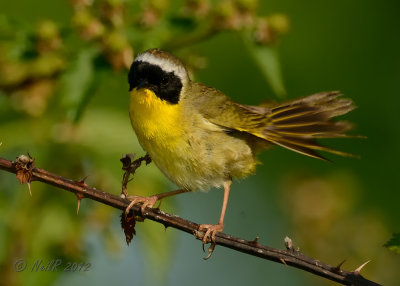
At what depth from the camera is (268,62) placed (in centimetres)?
375

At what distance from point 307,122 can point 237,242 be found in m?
1.09

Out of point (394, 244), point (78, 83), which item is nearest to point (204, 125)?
point (78, 83)

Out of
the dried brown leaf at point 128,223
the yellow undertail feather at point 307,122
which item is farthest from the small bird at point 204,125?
the dried brown leaf at point 128,223

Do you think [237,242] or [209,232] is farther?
[209,232]

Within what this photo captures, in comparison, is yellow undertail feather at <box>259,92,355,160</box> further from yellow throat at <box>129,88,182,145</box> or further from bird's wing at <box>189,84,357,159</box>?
yellow throat at <box>129,88,182,145</box>

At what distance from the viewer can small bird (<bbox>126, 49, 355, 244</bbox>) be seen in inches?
144

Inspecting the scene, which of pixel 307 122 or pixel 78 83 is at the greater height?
pixel 307 122

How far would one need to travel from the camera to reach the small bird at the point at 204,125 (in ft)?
12.0

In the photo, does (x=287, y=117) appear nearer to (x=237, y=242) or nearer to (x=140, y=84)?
(x=140, y=84)

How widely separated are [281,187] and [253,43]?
1.14 meters

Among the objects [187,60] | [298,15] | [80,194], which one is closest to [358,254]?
[187,60]

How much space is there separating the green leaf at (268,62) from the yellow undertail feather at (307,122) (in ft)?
0.58

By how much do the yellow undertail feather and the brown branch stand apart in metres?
0.71

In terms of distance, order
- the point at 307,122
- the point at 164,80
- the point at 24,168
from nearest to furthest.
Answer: the point at 24,168 < the point at 307,122 < the point at 164,80
